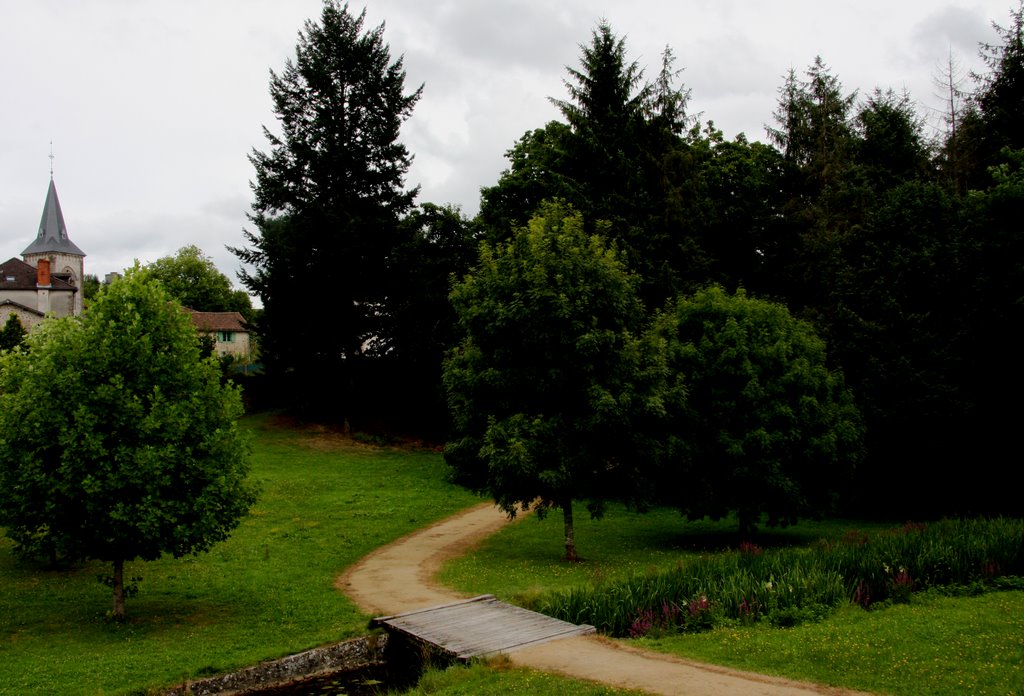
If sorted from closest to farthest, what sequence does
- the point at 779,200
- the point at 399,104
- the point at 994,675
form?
1. the point at 994,675
2. the point at 399,104
3. the point at 779,200

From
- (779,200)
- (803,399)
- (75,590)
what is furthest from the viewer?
(779,200)

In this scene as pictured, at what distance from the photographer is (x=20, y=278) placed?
270 ft

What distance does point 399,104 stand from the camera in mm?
45000

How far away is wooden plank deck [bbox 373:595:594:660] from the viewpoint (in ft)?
46.3

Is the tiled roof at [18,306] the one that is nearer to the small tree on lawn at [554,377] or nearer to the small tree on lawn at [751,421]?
the small tree on lawn at [554,377]

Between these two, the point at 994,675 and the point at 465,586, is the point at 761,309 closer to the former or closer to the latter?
the point at 465,586

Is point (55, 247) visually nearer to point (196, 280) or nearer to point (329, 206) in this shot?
point (196, 280)

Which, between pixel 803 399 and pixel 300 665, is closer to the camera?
pixel 300 665

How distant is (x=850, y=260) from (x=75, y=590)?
102 ft

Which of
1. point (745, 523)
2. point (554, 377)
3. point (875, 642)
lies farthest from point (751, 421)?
point (875, 642)

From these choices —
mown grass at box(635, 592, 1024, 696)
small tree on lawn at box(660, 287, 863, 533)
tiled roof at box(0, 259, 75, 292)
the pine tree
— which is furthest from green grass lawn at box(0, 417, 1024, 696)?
tiled roof at box(0, 259, 75, 292)

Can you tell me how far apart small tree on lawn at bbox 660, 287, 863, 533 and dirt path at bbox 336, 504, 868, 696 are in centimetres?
775

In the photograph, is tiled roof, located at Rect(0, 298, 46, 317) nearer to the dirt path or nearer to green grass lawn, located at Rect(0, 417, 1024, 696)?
green grass lawn, located at Rect(0, 417, 1024, 696)

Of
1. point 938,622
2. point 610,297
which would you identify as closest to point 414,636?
point 938,622
